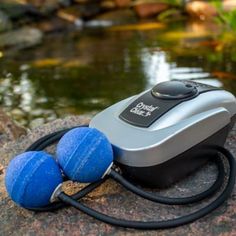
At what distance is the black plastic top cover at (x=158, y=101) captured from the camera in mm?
1044

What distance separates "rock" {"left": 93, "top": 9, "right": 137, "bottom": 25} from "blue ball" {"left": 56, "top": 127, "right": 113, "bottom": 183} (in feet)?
18.6

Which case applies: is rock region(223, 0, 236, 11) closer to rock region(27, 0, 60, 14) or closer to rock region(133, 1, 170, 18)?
rock region(133, 1, 170, 18)

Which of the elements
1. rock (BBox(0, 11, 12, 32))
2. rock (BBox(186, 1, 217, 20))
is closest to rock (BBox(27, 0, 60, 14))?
rock (BBox(0, 11, 12, 32))

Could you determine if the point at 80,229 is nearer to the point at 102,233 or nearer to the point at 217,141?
the point at 102,233

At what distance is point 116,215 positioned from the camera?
1046 millimetres

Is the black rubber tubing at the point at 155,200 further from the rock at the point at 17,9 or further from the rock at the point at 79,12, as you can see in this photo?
the rock at the point at 79,12

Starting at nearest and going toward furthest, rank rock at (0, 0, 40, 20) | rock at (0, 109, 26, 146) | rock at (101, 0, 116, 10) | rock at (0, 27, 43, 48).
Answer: rock at (0, 109, 26, 146) < rock at (0, 27, 43, 48) < rock at (0, 0, 40, 20) < rock at (101, 0, 116, 10)

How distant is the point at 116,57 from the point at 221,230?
3671 millimetres

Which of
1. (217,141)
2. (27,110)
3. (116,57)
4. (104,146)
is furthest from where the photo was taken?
(116,57)

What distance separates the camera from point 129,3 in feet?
24.4

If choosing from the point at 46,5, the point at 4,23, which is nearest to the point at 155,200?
the point at 4,23

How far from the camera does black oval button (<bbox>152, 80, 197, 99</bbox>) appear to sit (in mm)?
1072

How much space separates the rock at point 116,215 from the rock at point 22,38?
13.8 ft

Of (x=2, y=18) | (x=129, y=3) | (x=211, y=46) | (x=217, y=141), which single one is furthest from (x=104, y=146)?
(x=129, y=3)
